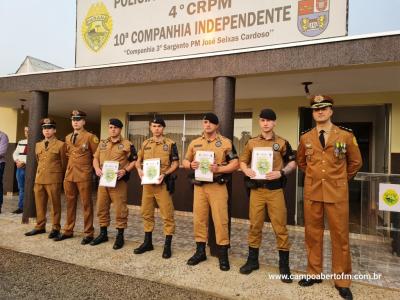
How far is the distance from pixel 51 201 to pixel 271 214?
10.8 feet

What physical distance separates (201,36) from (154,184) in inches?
84.5

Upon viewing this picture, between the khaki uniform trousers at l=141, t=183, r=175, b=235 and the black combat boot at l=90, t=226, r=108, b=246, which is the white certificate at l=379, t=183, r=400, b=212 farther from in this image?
the black combat boot at l=90, t=226, r=108, b=246

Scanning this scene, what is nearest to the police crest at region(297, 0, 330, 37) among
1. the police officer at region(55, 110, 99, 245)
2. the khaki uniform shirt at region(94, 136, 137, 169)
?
the khaki uniform shirt at region(94, 136, 137, 169)

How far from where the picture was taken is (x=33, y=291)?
3.22 metres

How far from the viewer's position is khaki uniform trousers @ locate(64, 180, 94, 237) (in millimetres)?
4664

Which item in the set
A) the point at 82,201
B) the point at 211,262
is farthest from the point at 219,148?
the point at 82,201

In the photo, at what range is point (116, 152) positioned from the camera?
4.49 meters

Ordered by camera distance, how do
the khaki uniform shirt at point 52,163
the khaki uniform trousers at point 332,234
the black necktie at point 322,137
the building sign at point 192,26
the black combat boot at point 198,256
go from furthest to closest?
the khaki uniform shirt at point 52,163 < the building sign at point 192,26 < the black combat boot at point 198,256 < the black necktie at point 322,137 < the khaki uniform trousers at point 332,234

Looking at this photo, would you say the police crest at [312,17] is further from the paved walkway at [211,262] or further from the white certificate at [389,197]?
the paved walkway at [211,262]

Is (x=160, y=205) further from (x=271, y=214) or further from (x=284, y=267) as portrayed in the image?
(x=284, y=267)

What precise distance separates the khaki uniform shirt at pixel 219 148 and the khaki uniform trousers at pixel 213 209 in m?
0.30

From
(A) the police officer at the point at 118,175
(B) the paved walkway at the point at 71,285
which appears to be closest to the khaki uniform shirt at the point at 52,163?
(A) the police officer at the point at 118,175

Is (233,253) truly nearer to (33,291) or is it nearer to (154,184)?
(154,184)

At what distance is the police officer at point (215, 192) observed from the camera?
3.74 metres
